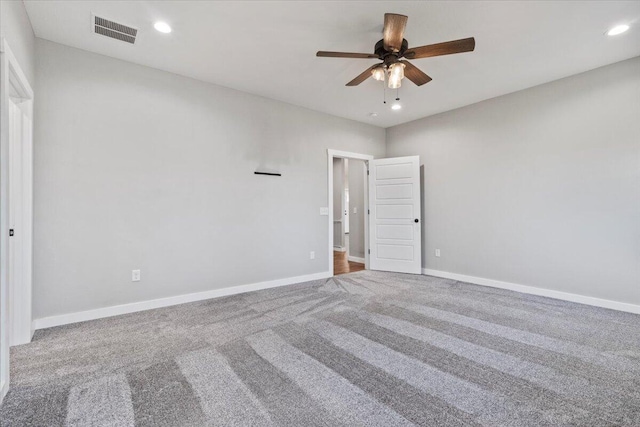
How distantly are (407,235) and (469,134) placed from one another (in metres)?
1.99

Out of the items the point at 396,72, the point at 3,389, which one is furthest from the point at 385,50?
the point at 3,389

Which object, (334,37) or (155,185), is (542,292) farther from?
(155,185)

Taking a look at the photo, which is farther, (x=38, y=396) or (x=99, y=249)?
(x=99, y=249)

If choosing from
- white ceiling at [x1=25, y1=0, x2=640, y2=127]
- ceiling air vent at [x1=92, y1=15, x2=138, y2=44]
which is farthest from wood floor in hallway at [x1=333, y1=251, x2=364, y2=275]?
ceiling air vent at [x1=92, y1=15, x2=138, y2=44]

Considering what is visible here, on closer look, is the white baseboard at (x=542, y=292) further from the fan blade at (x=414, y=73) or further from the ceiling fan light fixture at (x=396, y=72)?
the ceiling fan light fixture at (x=396, y=72)

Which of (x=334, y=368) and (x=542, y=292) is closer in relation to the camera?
(x=334, y=368)

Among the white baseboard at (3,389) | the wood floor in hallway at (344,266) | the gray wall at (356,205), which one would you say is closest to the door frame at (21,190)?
the white baseboard at (3,389)

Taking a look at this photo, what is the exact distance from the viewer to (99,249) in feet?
10.1

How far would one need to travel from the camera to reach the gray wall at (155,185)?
9.50 feet

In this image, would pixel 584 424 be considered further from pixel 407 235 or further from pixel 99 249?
pixel 99 249

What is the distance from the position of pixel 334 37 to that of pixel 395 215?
11.1 ft

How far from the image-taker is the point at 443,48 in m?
2.35

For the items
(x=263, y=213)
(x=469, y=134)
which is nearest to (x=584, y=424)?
(x=263, y=213)

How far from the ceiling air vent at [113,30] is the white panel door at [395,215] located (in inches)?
162
